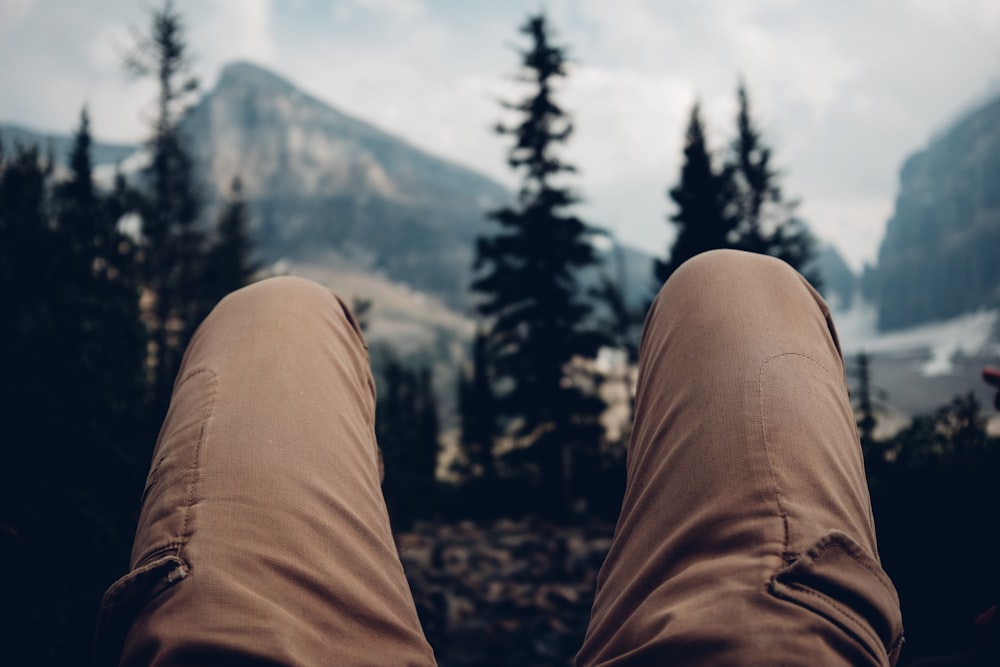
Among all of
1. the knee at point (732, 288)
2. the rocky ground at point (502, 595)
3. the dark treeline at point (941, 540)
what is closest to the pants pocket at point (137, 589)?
the knee at point (732, 288)

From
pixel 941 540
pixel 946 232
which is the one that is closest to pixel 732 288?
pixel 941 540

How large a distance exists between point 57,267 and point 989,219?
178514mm

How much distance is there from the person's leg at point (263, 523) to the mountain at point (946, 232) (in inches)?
6491

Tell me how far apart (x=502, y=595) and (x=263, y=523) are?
4.50m

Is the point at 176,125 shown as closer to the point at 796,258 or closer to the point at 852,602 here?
the point at 796,258

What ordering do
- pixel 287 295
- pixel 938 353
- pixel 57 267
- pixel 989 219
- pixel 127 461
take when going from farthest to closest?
pixel 989 219
pixel 938 353
pixel 57 267
pixel 127 461
pixel 287 295

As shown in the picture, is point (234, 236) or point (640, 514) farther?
point (234, 236)

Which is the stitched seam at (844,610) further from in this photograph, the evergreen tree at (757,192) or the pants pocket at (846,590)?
the evergreen tree at (757,192)

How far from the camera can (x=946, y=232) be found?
152625 mm

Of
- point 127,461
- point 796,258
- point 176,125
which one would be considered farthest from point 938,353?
point 127,461

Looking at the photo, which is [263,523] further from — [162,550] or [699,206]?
[699,206]

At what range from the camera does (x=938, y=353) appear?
121 m

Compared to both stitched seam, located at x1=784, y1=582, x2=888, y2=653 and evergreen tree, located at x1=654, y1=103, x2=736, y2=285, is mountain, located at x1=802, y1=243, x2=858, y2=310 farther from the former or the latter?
stitched seam, located at x1=784, y1=582, x2=888, y2=653

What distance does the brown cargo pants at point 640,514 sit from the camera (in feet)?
3.21
